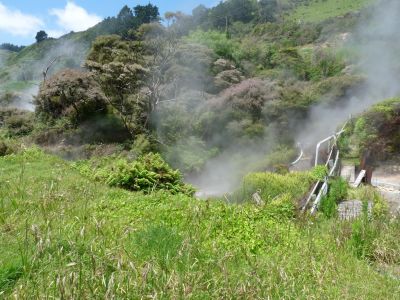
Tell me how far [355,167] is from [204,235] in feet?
39.2

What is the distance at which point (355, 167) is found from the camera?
15.0m

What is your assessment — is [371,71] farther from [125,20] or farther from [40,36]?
[40,36]

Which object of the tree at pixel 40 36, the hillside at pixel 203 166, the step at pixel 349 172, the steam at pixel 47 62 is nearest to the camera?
the hillside at pixel 203 166

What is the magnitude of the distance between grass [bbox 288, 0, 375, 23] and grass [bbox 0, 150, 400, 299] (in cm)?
5190

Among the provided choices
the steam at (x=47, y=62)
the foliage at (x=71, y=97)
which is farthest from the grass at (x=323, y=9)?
the foliage at (x=71, y=97)

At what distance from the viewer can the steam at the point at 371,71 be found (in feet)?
69.0

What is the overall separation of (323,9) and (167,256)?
6240 centimetres

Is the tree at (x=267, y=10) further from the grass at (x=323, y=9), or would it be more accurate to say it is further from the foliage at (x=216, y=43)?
the foliage at (x=216, y=43)

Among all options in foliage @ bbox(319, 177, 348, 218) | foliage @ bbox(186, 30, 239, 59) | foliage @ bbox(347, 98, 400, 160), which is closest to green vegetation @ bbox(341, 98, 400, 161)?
foliage @ bbox(347, 98, 400, 160)

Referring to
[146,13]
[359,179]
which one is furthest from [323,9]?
[359,179]

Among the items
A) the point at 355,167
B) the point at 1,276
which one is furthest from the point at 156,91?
the point at 1,276

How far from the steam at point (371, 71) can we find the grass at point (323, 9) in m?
9.90

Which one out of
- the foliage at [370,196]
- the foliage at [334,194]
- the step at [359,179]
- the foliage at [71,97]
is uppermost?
the foliage at [71,97]

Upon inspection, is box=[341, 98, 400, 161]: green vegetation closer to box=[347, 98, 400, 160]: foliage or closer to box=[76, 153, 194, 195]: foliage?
box=[347, 98, 400, 160]: foliage
